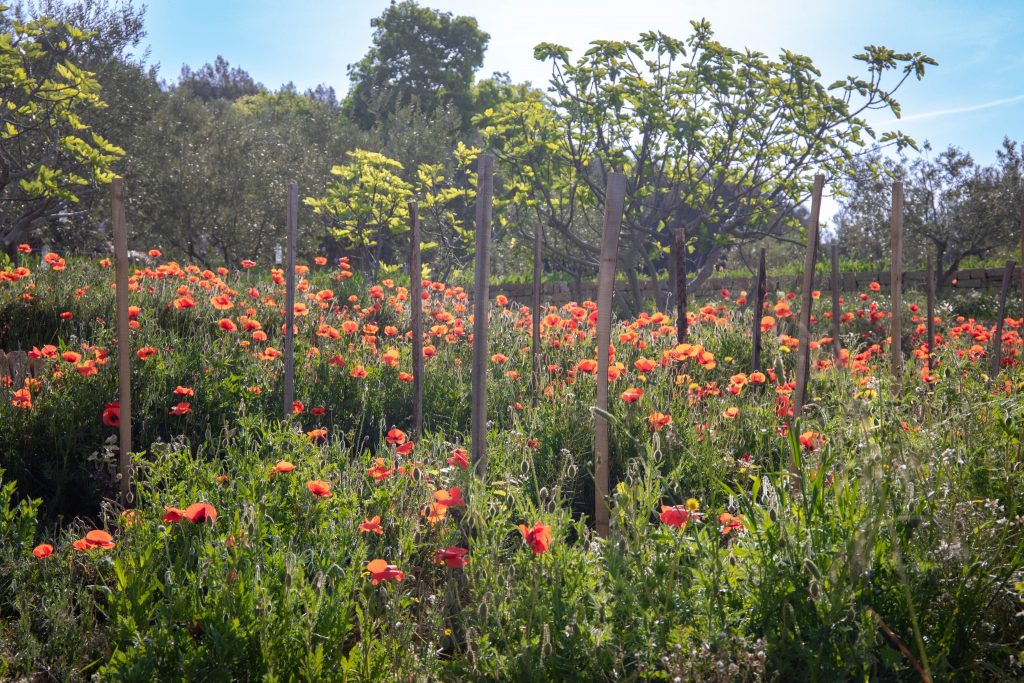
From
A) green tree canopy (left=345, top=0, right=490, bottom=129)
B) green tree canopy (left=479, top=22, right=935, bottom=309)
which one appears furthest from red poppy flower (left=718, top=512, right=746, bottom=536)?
green tree canopy (left=345, top=0, right=490, bottom=129)

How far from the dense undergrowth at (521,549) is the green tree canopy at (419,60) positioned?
2461 cm

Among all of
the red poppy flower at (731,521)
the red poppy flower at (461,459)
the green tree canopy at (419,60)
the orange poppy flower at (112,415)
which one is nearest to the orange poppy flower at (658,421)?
the red poppy flower at (461,459)

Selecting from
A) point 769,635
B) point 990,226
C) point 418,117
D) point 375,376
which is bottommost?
point 769,635

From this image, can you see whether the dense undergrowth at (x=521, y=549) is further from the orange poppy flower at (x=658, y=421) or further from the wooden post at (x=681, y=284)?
the wooden post at (x=681, y=284)

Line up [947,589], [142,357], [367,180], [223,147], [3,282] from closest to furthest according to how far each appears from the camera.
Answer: [947,589]
[142,357]
[3,282]
[367,180]
[223,147]

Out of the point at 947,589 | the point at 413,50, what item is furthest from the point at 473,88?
the point at 947,589

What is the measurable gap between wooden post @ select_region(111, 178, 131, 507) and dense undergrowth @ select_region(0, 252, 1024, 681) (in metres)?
0.10

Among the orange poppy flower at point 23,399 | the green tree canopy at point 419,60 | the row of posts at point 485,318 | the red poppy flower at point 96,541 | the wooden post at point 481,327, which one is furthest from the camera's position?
the green tree canopy at point 419,60

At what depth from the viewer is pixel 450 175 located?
69.7 ft

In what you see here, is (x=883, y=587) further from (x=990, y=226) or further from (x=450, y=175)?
(x=450, y=175)

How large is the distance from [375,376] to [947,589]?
137 inches

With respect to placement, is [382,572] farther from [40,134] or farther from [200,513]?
[40,134]

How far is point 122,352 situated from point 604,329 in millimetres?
2065

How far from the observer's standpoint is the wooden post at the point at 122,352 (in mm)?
3418
